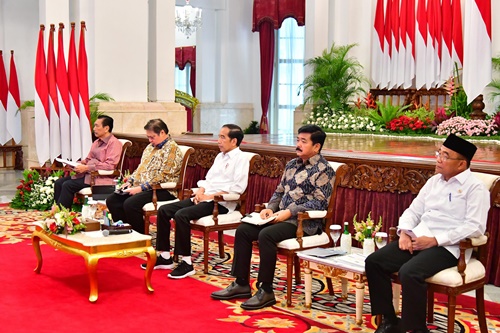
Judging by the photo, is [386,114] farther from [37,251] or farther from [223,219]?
[37,251]

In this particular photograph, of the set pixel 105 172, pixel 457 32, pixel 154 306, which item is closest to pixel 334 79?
pixel 457 32

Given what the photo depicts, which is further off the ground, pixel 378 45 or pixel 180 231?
pixel 378 45

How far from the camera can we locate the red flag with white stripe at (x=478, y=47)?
404 inches

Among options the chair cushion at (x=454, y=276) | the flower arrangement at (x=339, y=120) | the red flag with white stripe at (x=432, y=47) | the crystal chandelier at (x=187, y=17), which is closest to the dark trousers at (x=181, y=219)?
the chair cushion at (x=454, y=276)

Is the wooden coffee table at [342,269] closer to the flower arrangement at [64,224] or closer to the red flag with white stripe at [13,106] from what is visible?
the flower arrangement at [64,224]

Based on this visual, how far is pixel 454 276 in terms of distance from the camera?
392cm

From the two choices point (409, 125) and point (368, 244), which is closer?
point (368, 244)

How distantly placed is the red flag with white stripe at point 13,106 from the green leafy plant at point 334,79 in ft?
19.0

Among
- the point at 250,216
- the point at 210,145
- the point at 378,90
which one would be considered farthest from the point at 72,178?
the point at 378,90

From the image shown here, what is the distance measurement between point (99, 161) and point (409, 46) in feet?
26.2

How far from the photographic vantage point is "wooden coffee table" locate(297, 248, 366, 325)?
4.39 metres

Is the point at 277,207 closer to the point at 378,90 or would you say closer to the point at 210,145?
the point at 210,145

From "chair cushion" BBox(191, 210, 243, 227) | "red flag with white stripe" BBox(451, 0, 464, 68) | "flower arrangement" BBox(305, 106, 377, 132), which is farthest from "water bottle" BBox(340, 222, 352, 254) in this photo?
"red flag with white stripe" BBox(451, 0, 464, 68)

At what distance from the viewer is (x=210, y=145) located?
8.14 meters
